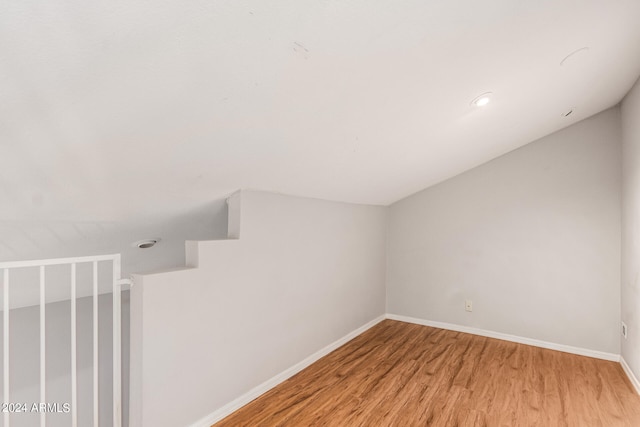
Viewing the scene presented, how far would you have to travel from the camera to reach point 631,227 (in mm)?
2701

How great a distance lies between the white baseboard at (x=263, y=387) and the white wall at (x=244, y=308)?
0.04 meters

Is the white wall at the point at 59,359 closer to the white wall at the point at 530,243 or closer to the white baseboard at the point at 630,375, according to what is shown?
the white wall at the point at 530,243

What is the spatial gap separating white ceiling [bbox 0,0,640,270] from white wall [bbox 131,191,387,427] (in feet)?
1.34

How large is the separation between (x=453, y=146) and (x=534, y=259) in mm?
1613

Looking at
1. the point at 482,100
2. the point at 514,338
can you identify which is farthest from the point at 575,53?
the point at 514,338

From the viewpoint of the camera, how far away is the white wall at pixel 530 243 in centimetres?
314

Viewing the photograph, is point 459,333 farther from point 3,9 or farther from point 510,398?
point 3,9

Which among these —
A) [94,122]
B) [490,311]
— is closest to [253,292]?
[94,122]

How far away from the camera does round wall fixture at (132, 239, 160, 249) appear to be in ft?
8.67

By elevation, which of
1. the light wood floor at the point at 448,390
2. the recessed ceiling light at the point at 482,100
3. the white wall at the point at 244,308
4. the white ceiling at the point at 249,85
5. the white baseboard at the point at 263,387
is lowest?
the light wood floor at the point at 448,390

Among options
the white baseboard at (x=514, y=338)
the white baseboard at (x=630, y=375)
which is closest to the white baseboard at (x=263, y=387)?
the white baseboard at (x=514, y=338)

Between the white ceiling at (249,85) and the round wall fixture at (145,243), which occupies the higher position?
the white ceiling at (249,85)

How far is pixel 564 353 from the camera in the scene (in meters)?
3.24

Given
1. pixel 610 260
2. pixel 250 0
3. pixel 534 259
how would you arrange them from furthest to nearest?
1. pixel 534 259
2. pixel 610 260
3. pixel 250 0
